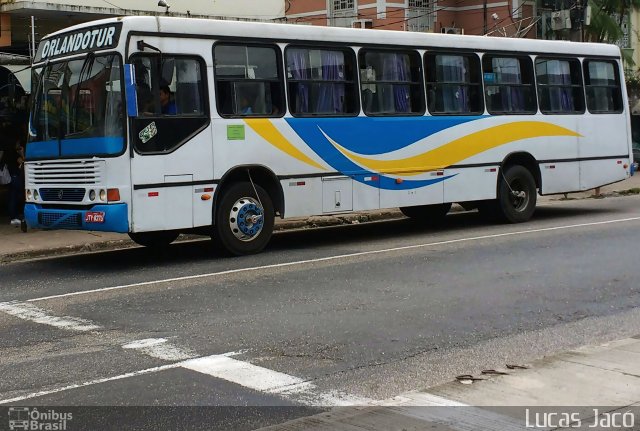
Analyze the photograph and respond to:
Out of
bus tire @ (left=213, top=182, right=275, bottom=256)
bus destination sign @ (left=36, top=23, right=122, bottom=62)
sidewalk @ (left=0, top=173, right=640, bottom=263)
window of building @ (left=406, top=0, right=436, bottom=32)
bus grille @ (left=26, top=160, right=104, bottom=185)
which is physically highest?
window of building @ (left=406, top=0, right=436, bottom=32)

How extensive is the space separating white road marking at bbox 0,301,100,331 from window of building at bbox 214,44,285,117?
410 cm

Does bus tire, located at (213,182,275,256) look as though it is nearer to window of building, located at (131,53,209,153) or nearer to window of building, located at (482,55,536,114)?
window of building, located at (131,53,209,153)

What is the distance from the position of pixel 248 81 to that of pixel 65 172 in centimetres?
278

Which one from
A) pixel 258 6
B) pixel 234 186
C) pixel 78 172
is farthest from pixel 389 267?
pixel 258 6

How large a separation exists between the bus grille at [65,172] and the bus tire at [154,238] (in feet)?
5.45

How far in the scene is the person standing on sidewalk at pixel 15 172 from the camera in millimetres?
16281

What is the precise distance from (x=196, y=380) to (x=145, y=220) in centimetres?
525

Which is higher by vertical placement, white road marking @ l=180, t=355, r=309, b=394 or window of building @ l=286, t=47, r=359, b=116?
window of building @ l=286, t=47, r=359, b=116

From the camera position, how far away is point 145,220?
11.5 meters

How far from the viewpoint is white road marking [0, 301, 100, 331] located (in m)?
8.39

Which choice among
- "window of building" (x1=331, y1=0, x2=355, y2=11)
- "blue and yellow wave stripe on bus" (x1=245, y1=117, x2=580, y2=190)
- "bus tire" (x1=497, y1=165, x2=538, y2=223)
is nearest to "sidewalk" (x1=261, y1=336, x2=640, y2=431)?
"blue and yellow wave stripe on bus" (x1=245, y1=117, x2=580, y2=190)

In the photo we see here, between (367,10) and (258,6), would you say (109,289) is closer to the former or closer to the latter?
(258,6)

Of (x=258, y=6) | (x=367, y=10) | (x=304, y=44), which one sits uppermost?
(x=367, y=10)

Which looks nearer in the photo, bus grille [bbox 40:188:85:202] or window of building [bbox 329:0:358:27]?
bus grille [bbox 40:188:85:202]
